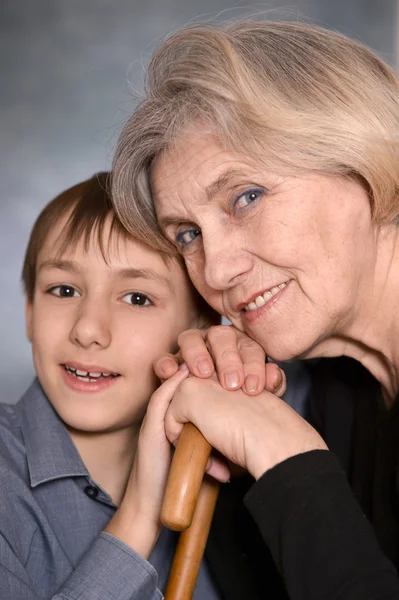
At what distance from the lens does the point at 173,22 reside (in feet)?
11.4

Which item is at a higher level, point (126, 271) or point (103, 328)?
point (126, 271)

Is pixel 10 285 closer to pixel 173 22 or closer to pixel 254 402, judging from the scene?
pixel 173 22

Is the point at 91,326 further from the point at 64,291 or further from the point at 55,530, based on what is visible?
the point at 55,530

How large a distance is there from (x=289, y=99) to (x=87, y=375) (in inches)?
28.2

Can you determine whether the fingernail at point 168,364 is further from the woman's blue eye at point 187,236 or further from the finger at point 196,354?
the woman's blue eye at point 187,236

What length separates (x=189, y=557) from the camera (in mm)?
1388

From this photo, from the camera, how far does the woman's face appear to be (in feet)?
5.01

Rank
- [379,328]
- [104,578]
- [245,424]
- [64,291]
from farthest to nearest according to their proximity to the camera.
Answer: [64,291]
[379,328]
[104,578]
[245,424]

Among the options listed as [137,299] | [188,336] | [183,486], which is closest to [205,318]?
[137,299]

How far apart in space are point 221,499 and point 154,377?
0.29 metres

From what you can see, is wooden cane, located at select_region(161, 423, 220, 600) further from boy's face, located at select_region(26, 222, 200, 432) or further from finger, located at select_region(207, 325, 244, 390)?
boy's face, located at select_region(26, 222, 200, 432)

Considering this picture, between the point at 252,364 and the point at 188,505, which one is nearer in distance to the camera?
the point at 188,505

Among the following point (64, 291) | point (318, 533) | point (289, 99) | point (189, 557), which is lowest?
point (189, 557)

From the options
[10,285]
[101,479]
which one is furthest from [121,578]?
[10,285]
